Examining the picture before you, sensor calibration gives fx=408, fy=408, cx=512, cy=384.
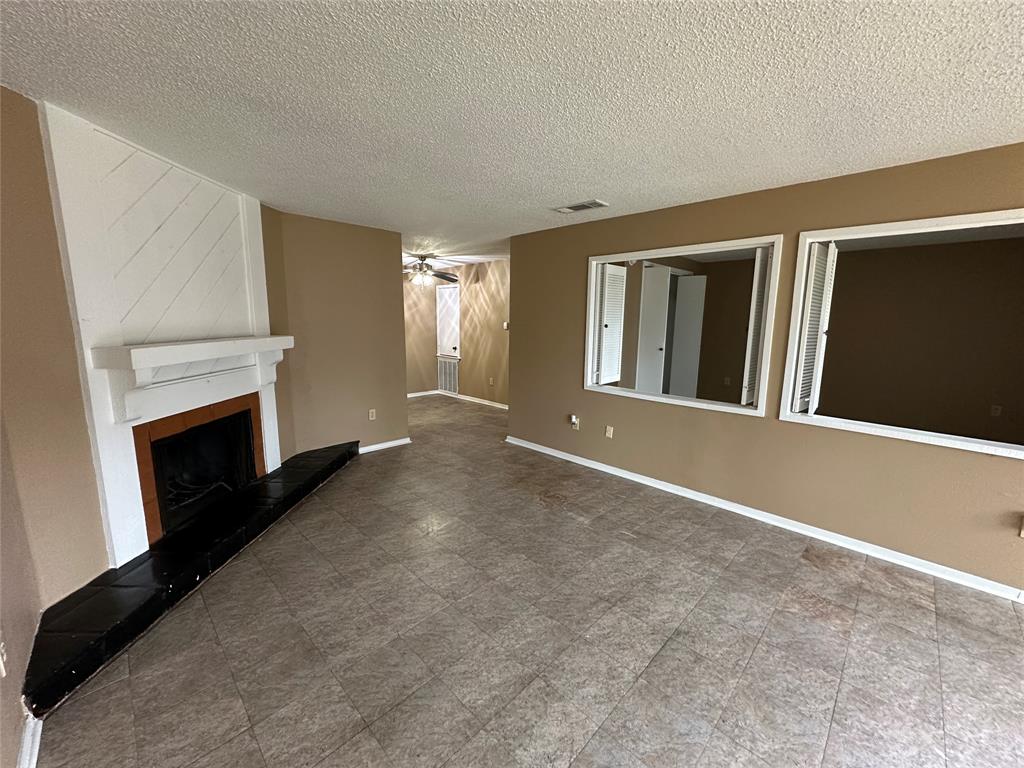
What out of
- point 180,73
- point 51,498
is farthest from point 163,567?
point 180,73

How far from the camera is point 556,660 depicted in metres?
1.80

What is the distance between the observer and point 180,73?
1571 millimetres

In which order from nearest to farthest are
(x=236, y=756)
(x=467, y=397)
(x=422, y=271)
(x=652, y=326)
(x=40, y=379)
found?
(x=236, y=756) < (x=40, y=379) < (x=652, y=326) < (x=422, y=271) < (x=467, y=397)

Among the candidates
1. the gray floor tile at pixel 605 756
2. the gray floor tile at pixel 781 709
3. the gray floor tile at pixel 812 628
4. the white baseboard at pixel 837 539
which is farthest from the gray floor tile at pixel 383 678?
the white baseboard at pixel 837 539

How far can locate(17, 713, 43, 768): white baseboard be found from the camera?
1325mm

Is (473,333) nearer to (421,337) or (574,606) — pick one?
(421,337)

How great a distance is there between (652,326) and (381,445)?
3.37m

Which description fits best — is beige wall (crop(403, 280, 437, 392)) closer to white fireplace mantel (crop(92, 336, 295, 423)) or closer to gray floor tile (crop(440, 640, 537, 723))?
white fireplace mantel (crop(92, 336, 295, 423))

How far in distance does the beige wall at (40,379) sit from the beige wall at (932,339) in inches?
256

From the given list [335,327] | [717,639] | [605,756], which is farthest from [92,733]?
[335,327]

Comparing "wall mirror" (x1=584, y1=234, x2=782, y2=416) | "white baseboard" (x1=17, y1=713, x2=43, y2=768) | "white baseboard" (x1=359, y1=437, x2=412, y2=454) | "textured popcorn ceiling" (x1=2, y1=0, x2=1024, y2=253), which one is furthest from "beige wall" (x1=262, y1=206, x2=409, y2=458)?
"white baseboard" (x1=17, y1=713, x2=43, y2=768)

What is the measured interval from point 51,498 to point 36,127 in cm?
166

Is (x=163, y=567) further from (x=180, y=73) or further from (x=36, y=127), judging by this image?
(x=180, y=73)

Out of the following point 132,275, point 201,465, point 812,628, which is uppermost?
point 132,275
